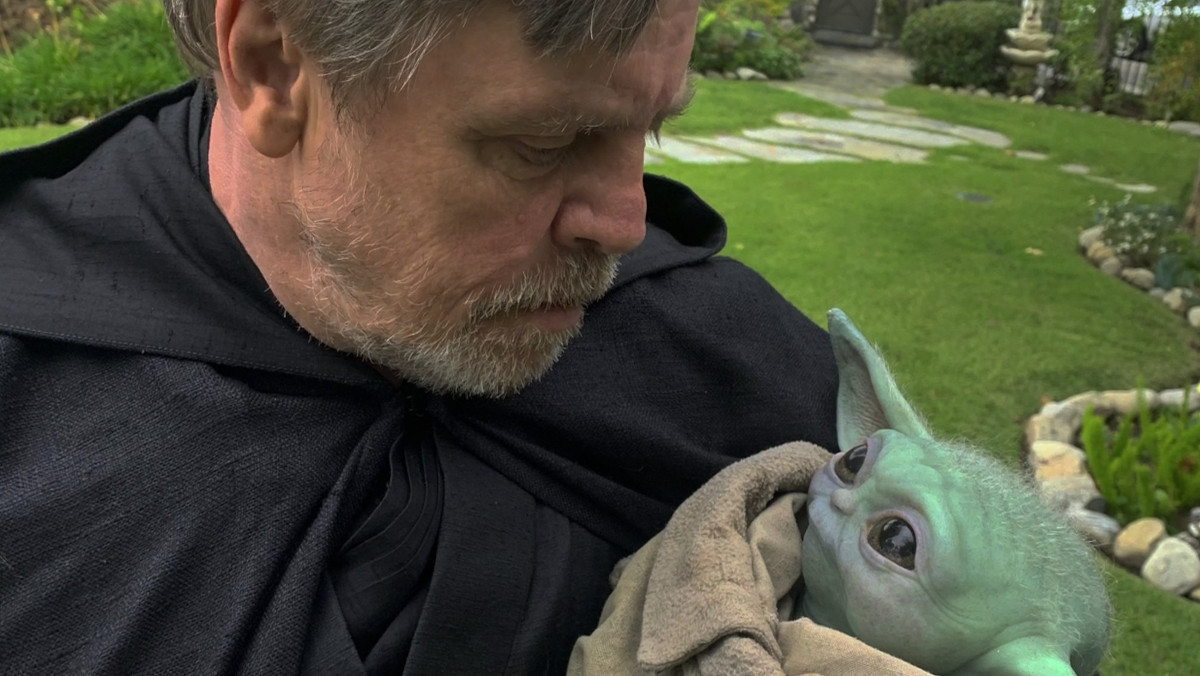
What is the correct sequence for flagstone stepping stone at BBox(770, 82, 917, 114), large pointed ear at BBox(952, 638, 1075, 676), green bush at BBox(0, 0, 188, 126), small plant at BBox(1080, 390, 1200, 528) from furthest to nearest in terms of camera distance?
flagstone stepping stone at BBox(770, 82, 917, 114)
green bush at BBox(0, 0, 188, 126)
small plant at BBox(1080, 390, 1200, 528)
large pointed ear at BBox(952, 638, 1075, 676)

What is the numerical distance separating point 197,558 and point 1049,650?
3.41ft

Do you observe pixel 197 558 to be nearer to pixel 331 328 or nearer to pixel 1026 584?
pixel 331 328

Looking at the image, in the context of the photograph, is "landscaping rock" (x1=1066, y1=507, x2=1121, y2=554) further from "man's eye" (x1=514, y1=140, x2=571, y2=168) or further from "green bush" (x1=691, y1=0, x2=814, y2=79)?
"green bush" (x1=691, y1=0, x2=814, y2=79)

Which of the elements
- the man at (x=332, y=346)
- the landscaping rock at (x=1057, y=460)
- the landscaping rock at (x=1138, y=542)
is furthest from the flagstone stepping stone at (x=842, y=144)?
the man at (x=332, y=346)

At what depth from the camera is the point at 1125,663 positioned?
2.77 metres

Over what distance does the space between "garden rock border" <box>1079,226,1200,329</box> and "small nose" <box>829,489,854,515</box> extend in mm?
4954

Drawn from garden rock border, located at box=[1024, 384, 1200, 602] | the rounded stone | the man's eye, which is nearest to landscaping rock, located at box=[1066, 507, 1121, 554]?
garden rock border, located at box=[1024, 384, 1200, 602]

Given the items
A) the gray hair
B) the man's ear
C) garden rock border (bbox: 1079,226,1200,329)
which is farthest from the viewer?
garden rock border (bbox: 1079,226,1200,329)

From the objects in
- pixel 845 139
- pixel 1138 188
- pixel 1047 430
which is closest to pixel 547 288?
pixel 1047 430

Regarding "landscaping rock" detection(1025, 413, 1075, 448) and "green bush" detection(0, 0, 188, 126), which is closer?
"landscaping rock" detection(1025, 413, 1075, 448)

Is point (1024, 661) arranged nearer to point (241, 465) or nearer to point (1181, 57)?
point (241, 465)

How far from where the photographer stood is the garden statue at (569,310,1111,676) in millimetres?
1081

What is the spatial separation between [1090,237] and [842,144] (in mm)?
3062

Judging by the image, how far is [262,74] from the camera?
1.29 m
